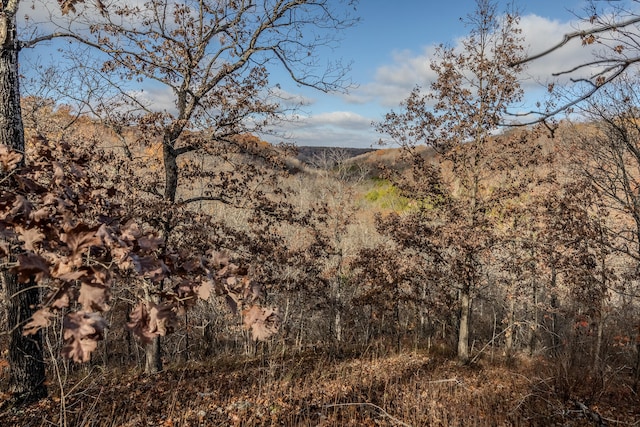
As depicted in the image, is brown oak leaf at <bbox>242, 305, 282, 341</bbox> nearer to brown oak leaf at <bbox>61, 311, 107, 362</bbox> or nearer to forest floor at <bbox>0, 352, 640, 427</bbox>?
brown oak leaf at <bbox>61, 311, 107, 362</bbox>

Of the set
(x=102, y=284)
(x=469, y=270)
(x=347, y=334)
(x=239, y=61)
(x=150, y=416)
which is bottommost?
(x=347, y=334)

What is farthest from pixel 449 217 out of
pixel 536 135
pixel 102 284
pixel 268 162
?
pixel 102 284

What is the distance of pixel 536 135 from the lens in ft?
30.3

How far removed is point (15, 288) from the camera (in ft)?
18.1

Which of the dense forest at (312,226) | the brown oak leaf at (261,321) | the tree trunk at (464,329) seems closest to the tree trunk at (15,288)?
the dense forest at (312,226)

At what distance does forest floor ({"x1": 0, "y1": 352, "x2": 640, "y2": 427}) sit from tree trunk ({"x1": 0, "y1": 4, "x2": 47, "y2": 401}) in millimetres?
329

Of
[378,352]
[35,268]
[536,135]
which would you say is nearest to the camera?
[35,268]

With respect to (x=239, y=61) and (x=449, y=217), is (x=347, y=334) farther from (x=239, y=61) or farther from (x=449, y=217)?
(x=239, y=61)

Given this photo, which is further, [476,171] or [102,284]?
[476,171]

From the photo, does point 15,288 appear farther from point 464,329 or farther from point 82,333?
point 464,329

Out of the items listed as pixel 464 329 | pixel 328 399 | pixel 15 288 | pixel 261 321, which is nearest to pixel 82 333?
pixel 261 321

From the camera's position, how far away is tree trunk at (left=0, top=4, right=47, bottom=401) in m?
5.21

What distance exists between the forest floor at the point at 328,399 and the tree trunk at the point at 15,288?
0.33 meters

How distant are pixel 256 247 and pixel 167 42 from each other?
15.0 ft
